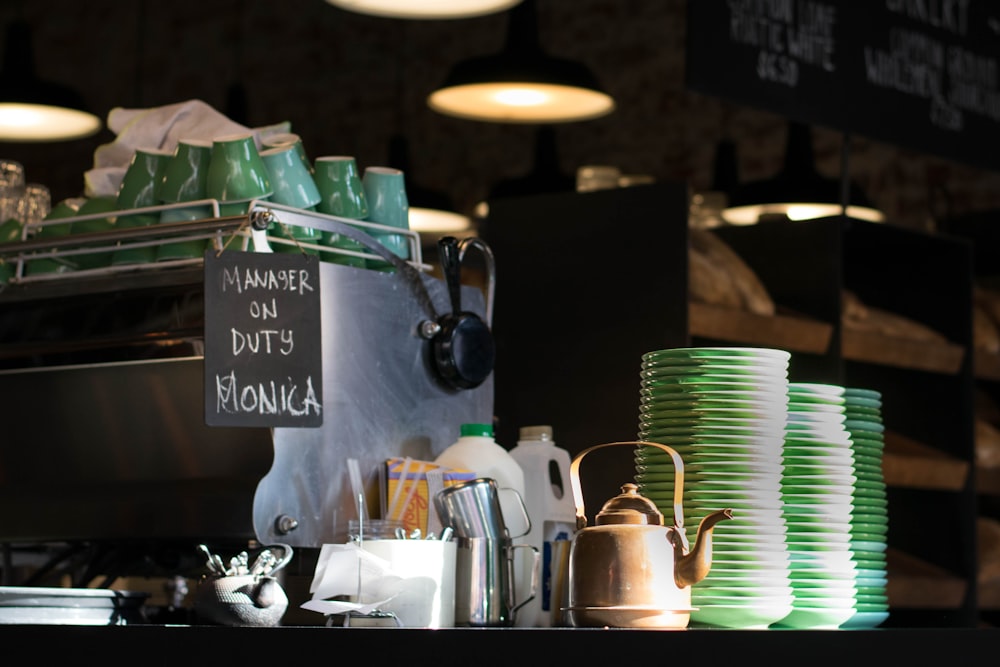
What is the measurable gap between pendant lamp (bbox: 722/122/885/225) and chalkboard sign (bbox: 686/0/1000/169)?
1.13m

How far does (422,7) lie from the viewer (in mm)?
3510

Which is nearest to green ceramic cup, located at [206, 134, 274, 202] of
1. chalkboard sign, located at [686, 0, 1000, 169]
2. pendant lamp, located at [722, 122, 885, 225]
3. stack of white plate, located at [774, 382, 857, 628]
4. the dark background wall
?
stack of white plate, located at [774, 382, 857, 628]

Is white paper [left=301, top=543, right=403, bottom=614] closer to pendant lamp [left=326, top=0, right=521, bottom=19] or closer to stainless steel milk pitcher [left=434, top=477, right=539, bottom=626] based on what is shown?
stainless steel milk pitcher [left=434, top=477, right=539, bottom=626]

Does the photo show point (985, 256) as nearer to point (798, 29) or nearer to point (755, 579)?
point (798, 29)

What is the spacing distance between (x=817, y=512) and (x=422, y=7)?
Result: 83.3 inches

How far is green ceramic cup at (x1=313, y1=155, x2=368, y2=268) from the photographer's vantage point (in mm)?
2158

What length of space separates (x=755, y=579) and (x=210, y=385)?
24.6 inches

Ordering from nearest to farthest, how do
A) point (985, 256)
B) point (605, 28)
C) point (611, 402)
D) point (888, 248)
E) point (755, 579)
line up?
point (755, 579)
point (611, 402)
point (888, 248)
point (985, 256)
point (605, 28)

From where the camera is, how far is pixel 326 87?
8227 mm

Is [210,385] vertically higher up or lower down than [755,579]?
higher up

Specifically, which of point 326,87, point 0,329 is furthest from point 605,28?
point 0,329

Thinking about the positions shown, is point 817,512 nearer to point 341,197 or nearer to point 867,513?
point 867,513

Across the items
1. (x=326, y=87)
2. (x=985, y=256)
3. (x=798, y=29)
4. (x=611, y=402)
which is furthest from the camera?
(x=326, y=87)

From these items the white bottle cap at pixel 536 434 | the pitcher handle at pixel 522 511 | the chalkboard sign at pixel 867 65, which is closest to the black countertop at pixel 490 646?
the pitcher handle at pixel 522 511
